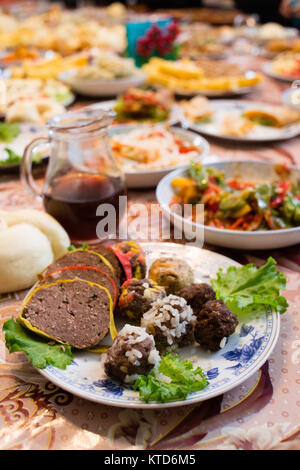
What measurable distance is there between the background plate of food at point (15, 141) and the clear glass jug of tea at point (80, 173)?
632 mm

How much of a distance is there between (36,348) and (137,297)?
0.31 meters

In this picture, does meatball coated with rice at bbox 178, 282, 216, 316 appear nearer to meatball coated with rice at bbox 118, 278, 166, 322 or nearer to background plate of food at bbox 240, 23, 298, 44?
meatball coated with rice at bbox 118, 278, 166, 322

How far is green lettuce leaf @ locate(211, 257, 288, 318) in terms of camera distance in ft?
4.44

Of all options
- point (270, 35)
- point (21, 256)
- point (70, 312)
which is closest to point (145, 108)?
point (21, 256)

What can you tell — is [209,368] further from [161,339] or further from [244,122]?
[244,122]

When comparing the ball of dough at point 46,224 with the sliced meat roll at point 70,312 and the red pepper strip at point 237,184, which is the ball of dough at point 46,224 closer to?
the sliced meat roll at point 70,312

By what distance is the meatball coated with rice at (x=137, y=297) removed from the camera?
1315 millimetres

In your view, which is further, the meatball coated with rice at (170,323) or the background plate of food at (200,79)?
the background plate of food at (200,79)

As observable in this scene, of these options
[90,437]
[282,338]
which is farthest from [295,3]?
[90,437]

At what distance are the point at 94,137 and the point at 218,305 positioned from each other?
866mm

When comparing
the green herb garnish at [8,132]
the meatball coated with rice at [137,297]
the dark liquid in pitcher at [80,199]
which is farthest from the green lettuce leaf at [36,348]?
the green herb garnish at [8,132]

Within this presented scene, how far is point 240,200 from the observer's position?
6.15 feet

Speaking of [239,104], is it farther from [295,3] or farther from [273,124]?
[295,3]

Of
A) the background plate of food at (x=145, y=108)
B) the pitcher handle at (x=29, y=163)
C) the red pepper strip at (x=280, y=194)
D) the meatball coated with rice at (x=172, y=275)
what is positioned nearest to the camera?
the meatball coated with rice at (x=172, y=275)
